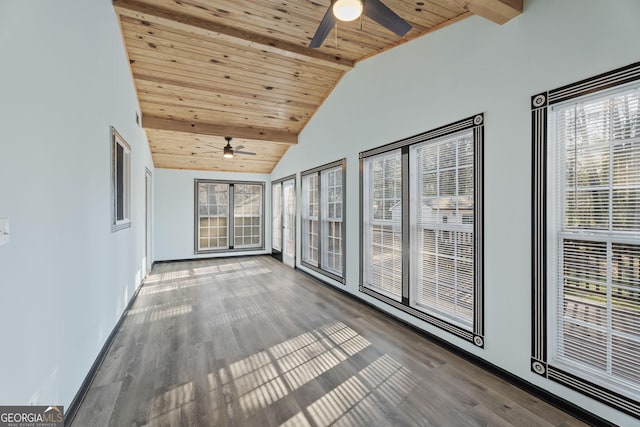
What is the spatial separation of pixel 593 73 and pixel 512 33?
2.37ft

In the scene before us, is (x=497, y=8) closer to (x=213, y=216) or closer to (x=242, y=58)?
(x=242, y=58)

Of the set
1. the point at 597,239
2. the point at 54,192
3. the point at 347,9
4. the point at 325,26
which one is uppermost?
the point at 325,26

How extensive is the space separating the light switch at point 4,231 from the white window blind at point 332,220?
3.94m

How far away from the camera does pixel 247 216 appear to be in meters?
8.30

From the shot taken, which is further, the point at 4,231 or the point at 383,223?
the point at 383,223

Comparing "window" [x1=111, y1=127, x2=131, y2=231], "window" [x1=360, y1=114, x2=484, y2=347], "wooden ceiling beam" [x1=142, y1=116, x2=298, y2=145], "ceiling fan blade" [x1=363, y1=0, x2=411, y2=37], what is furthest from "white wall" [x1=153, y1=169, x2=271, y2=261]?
"ceiling fan blade" [x1=363, y1=0, x2=411, y2=37]

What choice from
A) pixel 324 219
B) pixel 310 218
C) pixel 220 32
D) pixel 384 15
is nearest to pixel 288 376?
pixel 384 15

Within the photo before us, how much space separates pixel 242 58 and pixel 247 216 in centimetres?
499

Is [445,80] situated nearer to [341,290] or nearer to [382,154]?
[382,154]

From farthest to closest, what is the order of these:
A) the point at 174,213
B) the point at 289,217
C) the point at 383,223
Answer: the point at 174,213
the point at 289,217
the point at 383,223

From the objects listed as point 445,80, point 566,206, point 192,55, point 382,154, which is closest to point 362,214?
point 382,154

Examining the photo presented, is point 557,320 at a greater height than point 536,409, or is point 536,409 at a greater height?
point 557,320

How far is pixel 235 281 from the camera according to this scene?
551cm

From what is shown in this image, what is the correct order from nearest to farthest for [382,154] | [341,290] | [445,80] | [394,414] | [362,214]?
[394,414] < [445,80] < [382,154] < [362,214] < [341,290]
